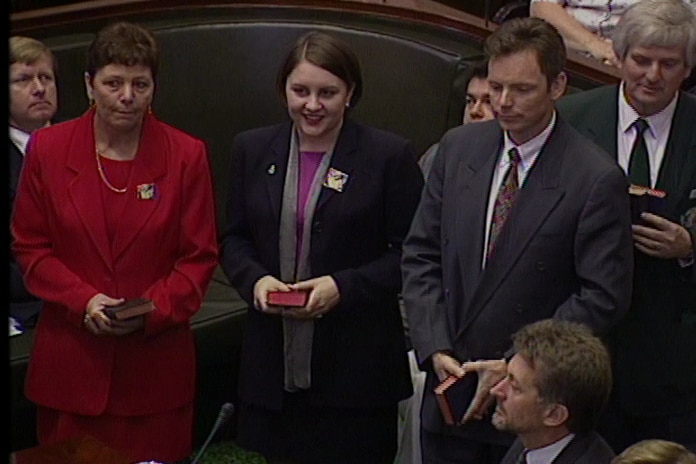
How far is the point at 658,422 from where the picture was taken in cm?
238

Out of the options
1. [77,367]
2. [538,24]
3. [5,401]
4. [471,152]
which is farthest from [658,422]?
[5,401]

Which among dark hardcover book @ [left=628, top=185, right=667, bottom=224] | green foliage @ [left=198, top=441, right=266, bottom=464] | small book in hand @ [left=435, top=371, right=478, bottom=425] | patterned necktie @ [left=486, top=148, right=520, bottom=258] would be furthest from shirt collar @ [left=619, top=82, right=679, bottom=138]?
green foliage @ [left=198, top=441, right=266, bottom=464]

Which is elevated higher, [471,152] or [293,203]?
[471,152]

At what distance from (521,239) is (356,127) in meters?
0.59

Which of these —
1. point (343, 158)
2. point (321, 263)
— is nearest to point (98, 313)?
point (321, 263)

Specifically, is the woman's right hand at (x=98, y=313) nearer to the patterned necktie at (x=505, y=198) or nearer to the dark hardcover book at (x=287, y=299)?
the dark hardcover book at (x=287, y=299)

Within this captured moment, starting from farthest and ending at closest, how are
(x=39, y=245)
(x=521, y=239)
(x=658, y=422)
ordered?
(x=39, y=245) < (x=658, y=422) < (x=521, y=239)

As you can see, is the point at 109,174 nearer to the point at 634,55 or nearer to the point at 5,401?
the point at 634,55

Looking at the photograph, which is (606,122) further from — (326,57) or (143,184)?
(143,184)

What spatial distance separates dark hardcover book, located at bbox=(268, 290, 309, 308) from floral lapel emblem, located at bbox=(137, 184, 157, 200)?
339 mm

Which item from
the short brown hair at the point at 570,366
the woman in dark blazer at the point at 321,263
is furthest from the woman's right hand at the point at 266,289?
the short brown hair at the point at 570,366

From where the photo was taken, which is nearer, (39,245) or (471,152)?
(471,152)

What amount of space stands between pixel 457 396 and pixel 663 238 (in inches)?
20.3

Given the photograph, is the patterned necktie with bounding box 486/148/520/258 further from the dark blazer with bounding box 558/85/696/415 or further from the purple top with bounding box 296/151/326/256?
the purple top with bounding box 296/151/326/256
